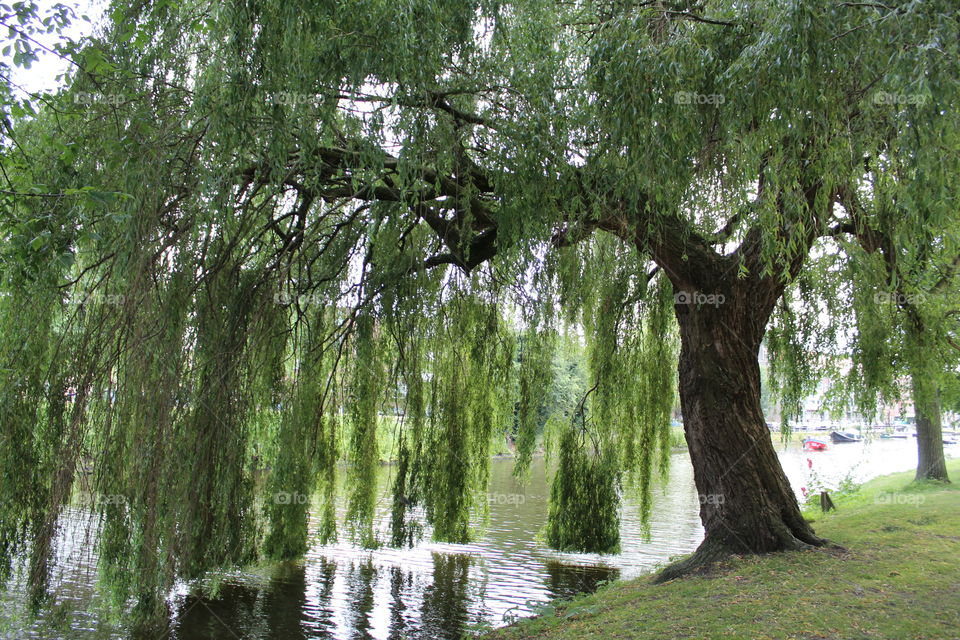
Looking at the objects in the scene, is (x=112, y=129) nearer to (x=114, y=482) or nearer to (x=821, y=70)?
(x=114, y=482)

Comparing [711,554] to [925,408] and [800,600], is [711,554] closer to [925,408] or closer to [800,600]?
[800,600]

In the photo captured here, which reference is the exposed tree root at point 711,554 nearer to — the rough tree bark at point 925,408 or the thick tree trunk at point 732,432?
the thick tree trunk at point 732,432

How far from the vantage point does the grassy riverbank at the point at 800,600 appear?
4.52m

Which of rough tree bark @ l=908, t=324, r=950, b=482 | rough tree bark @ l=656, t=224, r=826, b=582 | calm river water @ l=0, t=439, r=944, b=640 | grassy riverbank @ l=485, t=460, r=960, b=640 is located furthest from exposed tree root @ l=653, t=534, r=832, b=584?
rough tree bark @ l=908, t=324, r=950, b=482

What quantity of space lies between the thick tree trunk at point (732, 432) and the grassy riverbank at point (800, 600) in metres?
0.30

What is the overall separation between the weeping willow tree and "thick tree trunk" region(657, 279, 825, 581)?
26 mm

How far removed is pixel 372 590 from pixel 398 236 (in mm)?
4209

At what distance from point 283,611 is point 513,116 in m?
5.37

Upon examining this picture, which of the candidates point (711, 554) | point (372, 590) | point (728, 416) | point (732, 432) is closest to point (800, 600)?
point (711, 554)

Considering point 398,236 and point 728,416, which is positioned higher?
point 398,236

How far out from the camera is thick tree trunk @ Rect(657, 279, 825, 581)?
6340 millimetres

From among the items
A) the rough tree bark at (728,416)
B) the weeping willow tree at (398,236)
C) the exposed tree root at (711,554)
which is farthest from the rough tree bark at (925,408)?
the exposed tree root at (711,554)

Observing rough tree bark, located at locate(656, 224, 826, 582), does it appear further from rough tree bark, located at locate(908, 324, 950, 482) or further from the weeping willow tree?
rough tree bark, located at locate(908, 324, 950, 482)

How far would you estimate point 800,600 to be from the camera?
493cm
